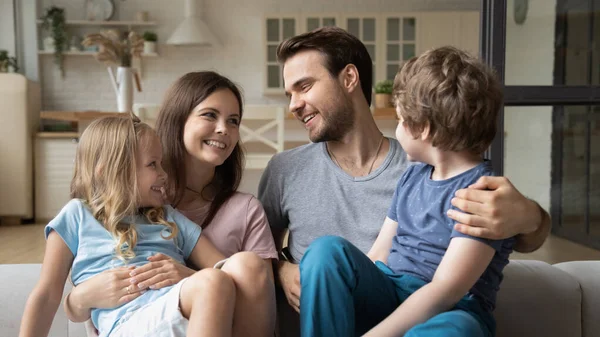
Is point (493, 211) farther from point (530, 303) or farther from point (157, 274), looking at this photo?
point (157, 274)

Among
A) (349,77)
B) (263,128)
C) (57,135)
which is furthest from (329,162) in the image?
(57,135)

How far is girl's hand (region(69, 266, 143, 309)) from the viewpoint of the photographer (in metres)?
1.35

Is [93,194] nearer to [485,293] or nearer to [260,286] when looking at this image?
[260,286]

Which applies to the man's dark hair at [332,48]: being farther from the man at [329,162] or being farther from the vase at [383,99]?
the vase at [383,99]

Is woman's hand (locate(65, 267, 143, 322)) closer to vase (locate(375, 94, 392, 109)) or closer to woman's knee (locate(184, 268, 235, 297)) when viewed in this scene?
woman's knee (locate(184, 268, 235, 297))

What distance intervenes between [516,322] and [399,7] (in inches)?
214

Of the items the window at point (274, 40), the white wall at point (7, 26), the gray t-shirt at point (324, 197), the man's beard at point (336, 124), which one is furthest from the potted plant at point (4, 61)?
the man's beard at point (336, 124)

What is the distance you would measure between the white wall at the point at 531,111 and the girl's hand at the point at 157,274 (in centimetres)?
123

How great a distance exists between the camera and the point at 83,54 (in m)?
6.26

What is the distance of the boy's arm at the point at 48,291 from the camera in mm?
1349

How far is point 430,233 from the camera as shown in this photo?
4.35ft

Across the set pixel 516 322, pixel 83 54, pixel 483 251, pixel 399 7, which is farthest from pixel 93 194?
pixel 399 7

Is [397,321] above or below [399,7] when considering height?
below

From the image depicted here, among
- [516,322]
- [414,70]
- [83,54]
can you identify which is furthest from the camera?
[83,54]
